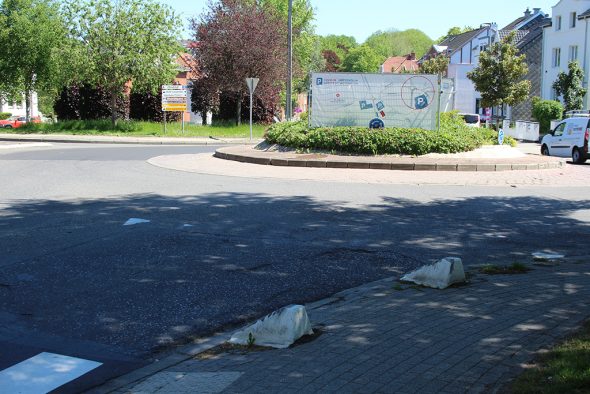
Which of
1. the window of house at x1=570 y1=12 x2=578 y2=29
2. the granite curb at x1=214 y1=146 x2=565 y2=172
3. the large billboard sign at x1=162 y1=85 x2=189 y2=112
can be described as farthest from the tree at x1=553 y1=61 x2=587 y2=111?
the granite curb at x1=214 y1=146 x2=565 y2=172

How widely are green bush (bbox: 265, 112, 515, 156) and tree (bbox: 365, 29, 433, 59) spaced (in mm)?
143950

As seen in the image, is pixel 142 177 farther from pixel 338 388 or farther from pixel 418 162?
pixel 338 388

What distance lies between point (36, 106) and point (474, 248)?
90.1 m

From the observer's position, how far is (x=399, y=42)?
169m

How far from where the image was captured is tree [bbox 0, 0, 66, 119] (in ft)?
131

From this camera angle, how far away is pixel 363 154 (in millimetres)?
20203

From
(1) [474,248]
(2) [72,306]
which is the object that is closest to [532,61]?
(1) [474,248]

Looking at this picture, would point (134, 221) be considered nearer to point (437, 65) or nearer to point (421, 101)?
point (421, 101)

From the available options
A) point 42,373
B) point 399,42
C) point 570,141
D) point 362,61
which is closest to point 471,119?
point 570,141

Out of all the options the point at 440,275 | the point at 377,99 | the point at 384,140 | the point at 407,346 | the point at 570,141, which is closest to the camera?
the point at 407,346

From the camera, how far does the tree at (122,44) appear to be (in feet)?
118

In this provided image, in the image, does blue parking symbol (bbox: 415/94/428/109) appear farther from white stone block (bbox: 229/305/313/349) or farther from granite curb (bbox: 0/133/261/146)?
white stone block (bbox: 229/305/313/349)

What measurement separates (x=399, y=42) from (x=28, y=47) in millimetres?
138494

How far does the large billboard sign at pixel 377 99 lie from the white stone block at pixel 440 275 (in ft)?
52.7
